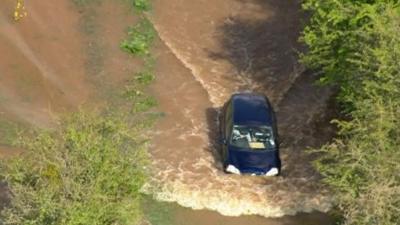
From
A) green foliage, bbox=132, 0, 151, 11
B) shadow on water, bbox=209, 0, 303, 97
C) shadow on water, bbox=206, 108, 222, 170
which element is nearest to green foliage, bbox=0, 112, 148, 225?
shadow on water, bbox=206, 108, 222, 170

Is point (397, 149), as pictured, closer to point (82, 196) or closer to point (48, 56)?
point (82, 196)

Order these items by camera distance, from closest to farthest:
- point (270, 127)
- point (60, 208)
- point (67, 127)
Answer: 1. point (60, 208)
2. point (67, 127)
3. point (270, 127)

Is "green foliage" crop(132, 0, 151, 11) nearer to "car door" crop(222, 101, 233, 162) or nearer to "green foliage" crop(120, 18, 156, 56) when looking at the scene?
"green foliage" crop(120, 18, 156, 56)

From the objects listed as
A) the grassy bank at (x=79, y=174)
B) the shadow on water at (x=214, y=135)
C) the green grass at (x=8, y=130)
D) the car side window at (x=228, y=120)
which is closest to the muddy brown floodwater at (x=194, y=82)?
the shadow on water at (x=214, y=135)

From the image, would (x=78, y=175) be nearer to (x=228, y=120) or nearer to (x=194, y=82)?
(x=228, y=120)

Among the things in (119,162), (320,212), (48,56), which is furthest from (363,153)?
(48,56)
